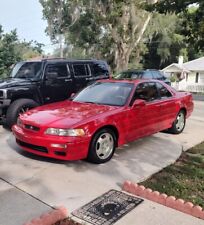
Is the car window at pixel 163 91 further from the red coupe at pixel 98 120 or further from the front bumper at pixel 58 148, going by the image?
the front bumper at pixel 58 148

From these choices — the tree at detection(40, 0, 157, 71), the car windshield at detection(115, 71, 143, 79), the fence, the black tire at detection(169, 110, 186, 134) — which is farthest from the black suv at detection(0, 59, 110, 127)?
the fence

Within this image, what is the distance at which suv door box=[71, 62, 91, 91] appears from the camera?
9.53m

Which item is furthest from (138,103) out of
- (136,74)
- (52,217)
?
(136,74)

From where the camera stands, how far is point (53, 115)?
18.6 ft

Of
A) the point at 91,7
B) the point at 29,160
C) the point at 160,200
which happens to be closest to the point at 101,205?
the point at 160,200

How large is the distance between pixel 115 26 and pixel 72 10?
5737mm

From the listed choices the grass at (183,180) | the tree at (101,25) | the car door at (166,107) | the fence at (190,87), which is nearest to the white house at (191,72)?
the fence at (190,87)

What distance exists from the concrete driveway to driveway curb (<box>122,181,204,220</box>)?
0.33 metres

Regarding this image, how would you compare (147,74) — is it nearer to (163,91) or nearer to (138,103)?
(163,91)

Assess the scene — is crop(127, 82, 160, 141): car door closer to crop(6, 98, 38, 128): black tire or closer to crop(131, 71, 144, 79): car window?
crop(6, 98, 38, 128): black tire

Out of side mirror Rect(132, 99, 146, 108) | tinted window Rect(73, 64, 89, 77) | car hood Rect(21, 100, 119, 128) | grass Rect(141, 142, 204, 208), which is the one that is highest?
tinted window Rect(73, 64, 89, 77)

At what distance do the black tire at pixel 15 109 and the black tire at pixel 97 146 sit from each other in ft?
10.4

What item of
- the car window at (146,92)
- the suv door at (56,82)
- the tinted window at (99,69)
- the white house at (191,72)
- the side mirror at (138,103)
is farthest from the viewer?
the white house at (191,72)

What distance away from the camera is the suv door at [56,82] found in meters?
8.77
